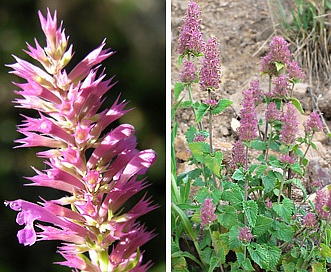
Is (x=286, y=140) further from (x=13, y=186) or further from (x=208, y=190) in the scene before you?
(x=13, y=186)

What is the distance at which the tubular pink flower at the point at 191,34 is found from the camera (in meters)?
0.94

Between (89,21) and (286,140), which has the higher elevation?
(89,21)

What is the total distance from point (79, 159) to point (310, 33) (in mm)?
1119

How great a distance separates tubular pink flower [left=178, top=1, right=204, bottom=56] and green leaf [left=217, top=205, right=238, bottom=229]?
25 cm

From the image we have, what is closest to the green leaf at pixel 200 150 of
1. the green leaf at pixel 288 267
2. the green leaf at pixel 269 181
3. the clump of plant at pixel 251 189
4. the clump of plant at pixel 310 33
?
the clump of plant at pixel 251 189

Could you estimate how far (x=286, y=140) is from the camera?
0.93 meters

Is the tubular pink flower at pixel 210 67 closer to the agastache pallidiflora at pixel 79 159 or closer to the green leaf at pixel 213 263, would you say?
the green leaf at pixel 213 263

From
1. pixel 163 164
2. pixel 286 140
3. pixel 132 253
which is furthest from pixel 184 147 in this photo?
pixel 132 253

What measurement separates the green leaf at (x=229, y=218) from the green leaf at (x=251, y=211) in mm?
47

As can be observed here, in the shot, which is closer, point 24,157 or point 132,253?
point 132,253

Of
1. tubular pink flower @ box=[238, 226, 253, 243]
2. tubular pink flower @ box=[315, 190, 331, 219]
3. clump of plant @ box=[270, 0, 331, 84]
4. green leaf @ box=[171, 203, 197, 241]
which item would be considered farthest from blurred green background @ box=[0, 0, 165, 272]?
clump of plant @ box=[270, 0, 331, 84]

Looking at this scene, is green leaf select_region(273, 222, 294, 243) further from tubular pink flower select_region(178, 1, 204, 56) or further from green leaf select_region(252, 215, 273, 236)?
tubular pink flower select_region(178, 1, 204, 56)

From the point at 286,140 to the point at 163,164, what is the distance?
8.8 inches

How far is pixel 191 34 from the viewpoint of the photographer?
0.95 meters
